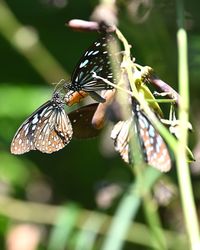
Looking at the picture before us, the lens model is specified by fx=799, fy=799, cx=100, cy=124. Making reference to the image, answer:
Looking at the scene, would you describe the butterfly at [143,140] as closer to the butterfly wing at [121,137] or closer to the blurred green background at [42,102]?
the butterfly wing at [121,137]

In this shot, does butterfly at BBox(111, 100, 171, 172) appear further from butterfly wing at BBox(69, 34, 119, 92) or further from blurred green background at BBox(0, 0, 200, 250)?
blurred green background at BBox(0, 0, 200, 250)

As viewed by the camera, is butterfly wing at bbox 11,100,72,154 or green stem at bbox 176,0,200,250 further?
butterfly wing at bbox 11,100,72,154

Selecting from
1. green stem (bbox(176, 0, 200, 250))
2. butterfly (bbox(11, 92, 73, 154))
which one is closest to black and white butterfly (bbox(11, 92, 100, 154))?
butterfly (bbox(11, 92, 73, 154))

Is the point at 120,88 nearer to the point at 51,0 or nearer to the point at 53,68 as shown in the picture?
the point at 51,0

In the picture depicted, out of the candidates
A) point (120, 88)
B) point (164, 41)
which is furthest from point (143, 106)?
point (164, 41)

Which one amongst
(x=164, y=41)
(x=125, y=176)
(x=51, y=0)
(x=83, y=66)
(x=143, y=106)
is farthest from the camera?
(x=125, y=176)

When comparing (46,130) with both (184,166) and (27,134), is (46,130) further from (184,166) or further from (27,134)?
(184,166)
